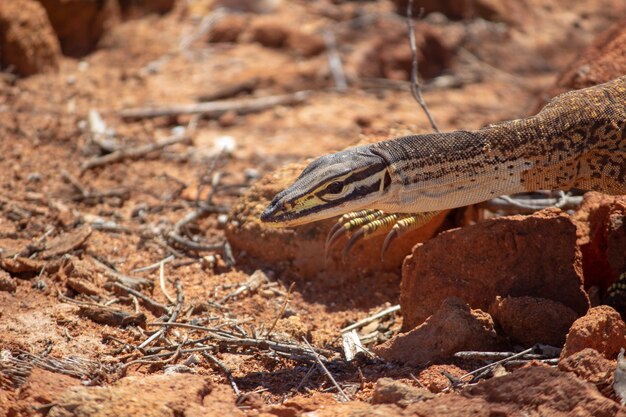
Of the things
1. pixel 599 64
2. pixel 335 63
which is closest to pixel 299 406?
pixel 599 64

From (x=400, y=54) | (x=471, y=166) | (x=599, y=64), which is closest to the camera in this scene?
(x=471, y=166)

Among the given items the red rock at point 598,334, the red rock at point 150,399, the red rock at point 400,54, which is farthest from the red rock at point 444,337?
the red rock at point 400,54

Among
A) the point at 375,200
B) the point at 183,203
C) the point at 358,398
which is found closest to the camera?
the point at 358,398

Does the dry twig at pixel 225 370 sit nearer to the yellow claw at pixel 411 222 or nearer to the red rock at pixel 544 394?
the red rock at pixel 544 394

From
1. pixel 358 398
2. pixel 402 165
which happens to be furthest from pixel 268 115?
pixel 358 398

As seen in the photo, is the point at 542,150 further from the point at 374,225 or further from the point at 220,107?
the point at 220,107

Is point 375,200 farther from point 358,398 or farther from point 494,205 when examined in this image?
point 494,205

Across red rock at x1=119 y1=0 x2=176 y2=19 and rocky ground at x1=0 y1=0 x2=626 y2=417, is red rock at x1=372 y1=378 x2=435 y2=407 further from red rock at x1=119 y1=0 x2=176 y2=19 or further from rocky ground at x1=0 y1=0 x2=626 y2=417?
red rock at x1=119 y1=0 x2=176 y2=19
